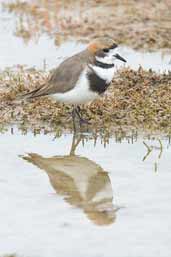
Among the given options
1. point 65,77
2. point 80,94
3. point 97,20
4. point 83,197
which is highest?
point 97,20

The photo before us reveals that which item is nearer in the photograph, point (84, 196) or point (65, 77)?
point (84, 196)

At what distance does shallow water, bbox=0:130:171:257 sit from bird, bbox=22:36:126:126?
0.44 m

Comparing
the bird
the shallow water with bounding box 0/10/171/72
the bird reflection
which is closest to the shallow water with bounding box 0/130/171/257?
the bird reflection

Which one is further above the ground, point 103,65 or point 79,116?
point 103,65

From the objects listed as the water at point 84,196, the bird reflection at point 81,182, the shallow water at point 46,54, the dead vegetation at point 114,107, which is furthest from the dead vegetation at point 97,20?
the bird reflection at point 81,182

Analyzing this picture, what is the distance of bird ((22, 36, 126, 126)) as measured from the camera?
359 inches

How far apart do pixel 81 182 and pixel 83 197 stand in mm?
400

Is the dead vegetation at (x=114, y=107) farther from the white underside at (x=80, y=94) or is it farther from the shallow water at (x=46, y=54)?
the shallow water at (x=46, y=54)

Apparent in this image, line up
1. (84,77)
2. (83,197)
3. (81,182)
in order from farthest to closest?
(84,77)
(81,182)
(83,197)

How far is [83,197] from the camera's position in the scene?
299 inches

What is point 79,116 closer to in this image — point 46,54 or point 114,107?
point 114,107

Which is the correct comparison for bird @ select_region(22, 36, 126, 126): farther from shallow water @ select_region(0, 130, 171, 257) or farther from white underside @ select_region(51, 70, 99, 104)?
shallow water @ select_region(0, 130, 171, 257)

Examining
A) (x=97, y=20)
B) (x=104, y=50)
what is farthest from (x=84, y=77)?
(x=97, y=20)

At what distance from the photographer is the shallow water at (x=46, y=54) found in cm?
1176
